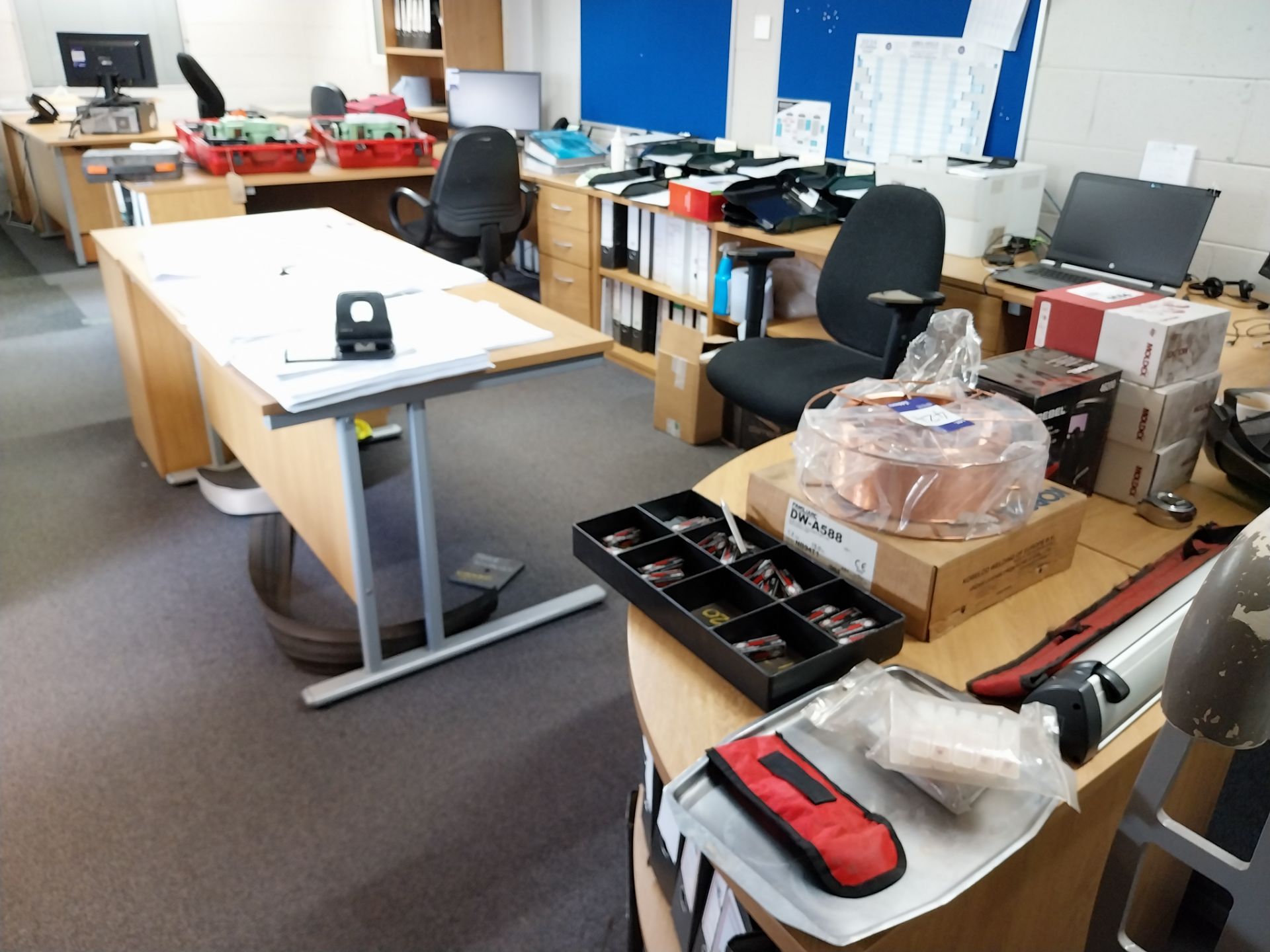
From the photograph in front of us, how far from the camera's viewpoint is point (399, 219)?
4.24 m

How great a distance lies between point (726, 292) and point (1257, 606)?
3015 mm

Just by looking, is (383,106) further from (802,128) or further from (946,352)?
(946,352)

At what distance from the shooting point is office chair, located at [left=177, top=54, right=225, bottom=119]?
17.4 feet

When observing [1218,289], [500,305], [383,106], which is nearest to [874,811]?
[500,305]

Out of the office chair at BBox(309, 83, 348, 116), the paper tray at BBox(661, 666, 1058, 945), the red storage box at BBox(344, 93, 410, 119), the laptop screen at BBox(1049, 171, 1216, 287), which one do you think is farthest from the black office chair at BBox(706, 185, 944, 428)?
the office chair at BBox(309, 83, 348, 116)

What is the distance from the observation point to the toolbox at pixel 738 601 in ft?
3.13

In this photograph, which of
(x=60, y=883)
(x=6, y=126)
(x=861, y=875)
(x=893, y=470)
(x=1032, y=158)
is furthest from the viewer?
(x=6, y=126)

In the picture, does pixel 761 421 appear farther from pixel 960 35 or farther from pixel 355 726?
pixel 355 726

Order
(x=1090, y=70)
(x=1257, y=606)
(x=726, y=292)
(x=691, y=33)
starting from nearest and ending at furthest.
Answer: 1. (x=1257, y=606)
2. (x=1090, y=70)
3. (x=726, y=292)
4. (x=691, y=33)

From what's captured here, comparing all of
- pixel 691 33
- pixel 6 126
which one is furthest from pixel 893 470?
pixel 6 126

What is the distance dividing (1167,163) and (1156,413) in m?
1.73

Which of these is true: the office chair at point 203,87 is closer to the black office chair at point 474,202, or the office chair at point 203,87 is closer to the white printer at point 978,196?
the black office chair at point 474,202

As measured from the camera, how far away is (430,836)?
1715mm

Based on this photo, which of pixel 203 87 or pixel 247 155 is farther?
pixel 203 87
